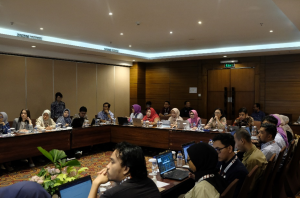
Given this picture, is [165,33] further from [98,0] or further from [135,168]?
[135,168]

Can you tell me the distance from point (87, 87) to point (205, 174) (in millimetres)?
8747

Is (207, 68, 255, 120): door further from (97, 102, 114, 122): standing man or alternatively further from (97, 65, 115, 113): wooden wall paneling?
(97, 102, 114, 122): standing man

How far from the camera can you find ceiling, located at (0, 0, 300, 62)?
5070 millimetres

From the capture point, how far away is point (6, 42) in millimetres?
7418

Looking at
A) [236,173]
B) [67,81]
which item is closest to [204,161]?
[236,173]

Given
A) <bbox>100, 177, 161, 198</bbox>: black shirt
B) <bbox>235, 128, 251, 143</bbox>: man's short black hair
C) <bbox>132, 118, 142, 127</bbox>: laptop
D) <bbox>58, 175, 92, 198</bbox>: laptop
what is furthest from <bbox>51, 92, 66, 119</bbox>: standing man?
<bbox>100, 177, 161, 198</bbox>: black shirt

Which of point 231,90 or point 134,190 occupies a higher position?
point 231,90

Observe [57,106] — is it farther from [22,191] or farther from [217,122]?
[22,191]

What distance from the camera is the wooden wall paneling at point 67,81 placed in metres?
9.42

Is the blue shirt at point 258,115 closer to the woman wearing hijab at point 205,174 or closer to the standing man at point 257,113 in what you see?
the standing man at point 257,113

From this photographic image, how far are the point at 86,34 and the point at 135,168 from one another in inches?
245

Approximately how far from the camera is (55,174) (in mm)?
2271

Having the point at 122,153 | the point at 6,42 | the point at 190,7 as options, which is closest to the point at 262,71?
the point at 190,7

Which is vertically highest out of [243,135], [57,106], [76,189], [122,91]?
[122,91]
